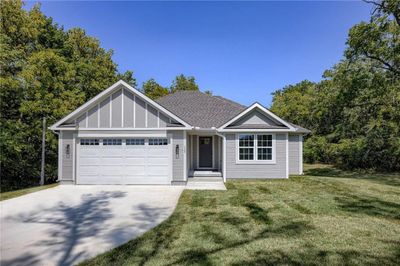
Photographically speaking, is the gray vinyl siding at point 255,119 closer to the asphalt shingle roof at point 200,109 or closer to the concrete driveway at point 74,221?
the asphalt shingle roof at point 200,109

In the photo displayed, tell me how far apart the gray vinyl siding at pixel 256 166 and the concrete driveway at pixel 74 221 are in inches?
146

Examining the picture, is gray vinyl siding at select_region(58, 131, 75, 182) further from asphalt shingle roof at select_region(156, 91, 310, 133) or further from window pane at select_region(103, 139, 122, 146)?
asphalt shingle roof at select_region(156, 91, 310, 133)

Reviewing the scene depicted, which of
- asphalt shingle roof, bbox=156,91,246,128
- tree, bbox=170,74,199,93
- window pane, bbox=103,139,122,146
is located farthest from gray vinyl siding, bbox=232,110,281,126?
tree, bbox=170,74,199,93

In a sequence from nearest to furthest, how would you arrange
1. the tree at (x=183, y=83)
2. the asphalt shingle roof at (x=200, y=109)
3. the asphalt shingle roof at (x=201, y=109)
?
the asphalt shingle roof at (x=201, y=109) → the asphalt shingle roof at (x=200, y=109) → the tree at (x=183, y=83)

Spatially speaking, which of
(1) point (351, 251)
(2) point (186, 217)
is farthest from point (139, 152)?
(1) point (351, 251)

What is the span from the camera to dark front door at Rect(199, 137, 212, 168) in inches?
618

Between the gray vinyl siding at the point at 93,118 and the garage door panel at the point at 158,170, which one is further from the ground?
the gray vinyl siding at the point at 93,118

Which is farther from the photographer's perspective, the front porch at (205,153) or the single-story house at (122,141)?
the front porch at (205,153)

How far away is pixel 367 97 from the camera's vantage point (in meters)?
16.4

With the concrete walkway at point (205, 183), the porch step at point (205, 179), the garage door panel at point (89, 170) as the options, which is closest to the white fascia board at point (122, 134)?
the garage door panel at point (89, 170)

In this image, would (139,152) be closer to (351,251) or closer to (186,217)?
(186,217)

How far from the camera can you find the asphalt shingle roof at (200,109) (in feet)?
47.0

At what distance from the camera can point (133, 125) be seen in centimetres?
1134

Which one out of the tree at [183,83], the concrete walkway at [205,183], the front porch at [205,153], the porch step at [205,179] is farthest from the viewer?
the tree at [183,83]
